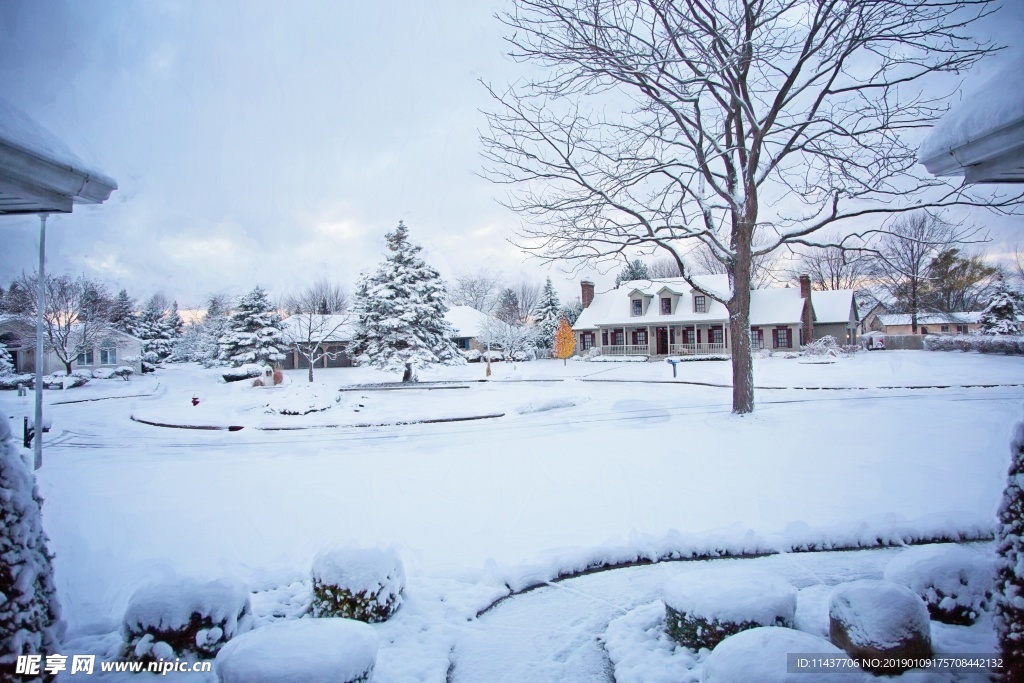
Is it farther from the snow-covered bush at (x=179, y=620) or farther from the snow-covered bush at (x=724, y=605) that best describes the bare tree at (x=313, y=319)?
the snow-covered bush at (x=724, y=605)

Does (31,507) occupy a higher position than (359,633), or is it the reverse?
(31,507)

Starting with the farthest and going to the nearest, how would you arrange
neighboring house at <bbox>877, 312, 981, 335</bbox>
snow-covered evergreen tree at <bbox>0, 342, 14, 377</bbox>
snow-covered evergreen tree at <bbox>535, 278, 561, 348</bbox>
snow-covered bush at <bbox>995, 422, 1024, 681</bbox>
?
1. snow-covered evergreen tree at <bbox>535, 278, 561, 348</bbox>
2. neighboring house at <bbox>877, 312, 981, 335</bbox>
3. snow-covered evergreen tree at <bbox>0, 342, 14, 377</bbox>
4. snow-covered bush at <bbox>995, 422, 1024, 681</bbox>

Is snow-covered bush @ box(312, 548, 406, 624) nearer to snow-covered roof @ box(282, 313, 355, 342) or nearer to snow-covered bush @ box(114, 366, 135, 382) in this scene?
snow-covered bush @ box(114, 366, 135, 382)

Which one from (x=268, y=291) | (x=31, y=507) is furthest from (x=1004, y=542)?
(x=268, y=291)

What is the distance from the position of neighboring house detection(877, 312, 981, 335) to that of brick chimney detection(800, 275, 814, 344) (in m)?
5.40

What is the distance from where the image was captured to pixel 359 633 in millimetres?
3055

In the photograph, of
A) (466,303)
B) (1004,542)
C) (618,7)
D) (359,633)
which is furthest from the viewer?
(466,303)

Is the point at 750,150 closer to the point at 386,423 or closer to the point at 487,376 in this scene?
the point at 386,423

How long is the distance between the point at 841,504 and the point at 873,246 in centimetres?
687

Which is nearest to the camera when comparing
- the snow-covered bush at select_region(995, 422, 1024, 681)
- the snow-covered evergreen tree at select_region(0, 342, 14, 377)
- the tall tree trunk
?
the snow-covered bush at select_region(995, 422, 1024, 681)

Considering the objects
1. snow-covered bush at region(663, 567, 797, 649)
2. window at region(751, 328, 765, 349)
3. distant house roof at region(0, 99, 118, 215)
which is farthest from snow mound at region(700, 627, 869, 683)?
window at region(751, 328, 765, 349)

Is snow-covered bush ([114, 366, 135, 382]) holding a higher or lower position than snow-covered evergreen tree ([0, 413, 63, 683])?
higher

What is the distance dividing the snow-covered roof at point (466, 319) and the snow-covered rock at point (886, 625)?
45.2 metres

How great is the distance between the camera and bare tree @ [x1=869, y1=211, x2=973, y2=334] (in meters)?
9.14
